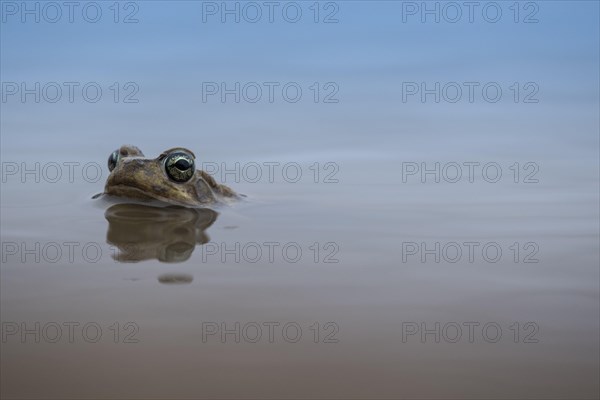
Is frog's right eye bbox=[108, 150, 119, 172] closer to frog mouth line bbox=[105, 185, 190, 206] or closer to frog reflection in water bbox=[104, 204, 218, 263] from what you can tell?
frog mouth line bbox=[105, 185, 190, 206]

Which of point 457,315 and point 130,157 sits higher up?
point 130,157

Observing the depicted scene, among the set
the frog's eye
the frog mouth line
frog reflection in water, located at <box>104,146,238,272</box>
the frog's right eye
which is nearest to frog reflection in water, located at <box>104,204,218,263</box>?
frog reflection in water, located at <box>104,146,238,272</box>

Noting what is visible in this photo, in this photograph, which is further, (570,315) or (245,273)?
(245,273)

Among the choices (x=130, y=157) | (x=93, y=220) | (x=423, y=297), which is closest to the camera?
(x=423, y=297)

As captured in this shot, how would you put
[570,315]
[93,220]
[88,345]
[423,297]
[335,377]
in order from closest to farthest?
[335,377] → [88,345] → [570,315] → [423,297] → [93,220]

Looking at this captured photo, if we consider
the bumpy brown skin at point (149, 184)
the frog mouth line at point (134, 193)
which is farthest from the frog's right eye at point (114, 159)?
the frog mouth line at point (134, 193)

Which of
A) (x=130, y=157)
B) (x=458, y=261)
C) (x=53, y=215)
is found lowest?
(x=458, y=261)

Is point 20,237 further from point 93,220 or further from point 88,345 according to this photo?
point 88,345

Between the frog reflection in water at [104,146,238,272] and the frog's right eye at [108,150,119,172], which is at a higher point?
the frog's right eye at [108,150,119,172]

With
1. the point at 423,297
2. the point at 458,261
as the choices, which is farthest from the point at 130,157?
the point at 423,297
